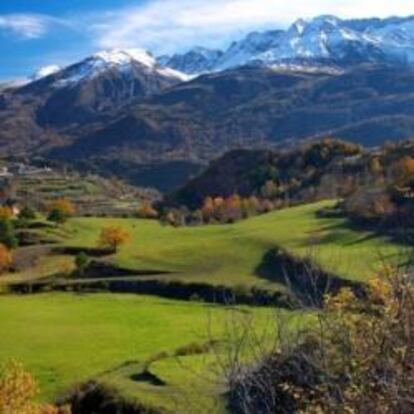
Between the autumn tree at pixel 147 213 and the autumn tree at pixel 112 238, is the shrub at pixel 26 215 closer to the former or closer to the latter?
the autumn tree at pixel 112 238

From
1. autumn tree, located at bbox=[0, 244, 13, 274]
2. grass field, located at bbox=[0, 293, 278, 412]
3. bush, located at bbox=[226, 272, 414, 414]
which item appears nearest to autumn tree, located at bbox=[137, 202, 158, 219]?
autumn tree, located at bbox=[0, 244, 13, 274]

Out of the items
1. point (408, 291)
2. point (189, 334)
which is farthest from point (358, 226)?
point (408, 291)

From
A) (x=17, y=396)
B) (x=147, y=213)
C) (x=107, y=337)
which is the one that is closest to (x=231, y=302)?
(x=17, y=396)

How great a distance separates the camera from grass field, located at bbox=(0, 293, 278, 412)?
57.0m

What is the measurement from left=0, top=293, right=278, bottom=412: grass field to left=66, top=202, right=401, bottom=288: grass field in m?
9.87

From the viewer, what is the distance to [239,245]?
116 m

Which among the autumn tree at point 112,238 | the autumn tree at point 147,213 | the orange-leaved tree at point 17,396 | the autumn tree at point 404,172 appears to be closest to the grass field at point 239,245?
the autumn tree at point 112,238

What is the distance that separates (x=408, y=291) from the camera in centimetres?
1583

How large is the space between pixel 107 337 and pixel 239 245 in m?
38.4

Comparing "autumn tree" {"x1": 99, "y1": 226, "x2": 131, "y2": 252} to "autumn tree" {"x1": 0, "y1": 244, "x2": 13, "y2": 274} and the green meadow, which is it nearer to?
the green meadow

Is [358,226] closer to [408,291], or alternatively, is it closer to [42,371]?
[42,371]

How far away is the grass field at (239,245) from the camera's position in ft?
331

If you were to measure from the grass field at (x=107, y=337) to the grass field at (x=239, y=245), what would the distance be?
A: 9.87m

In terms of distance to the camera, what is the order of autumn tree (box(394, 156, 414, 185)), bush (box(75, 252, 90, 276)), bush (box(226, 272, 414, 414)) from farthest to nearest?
1. autumn tree (box(394, 156, 414, 185))
2. bush (box(75, 252, 90, 276))
3. bush (box(226, 272, 414, 414))
